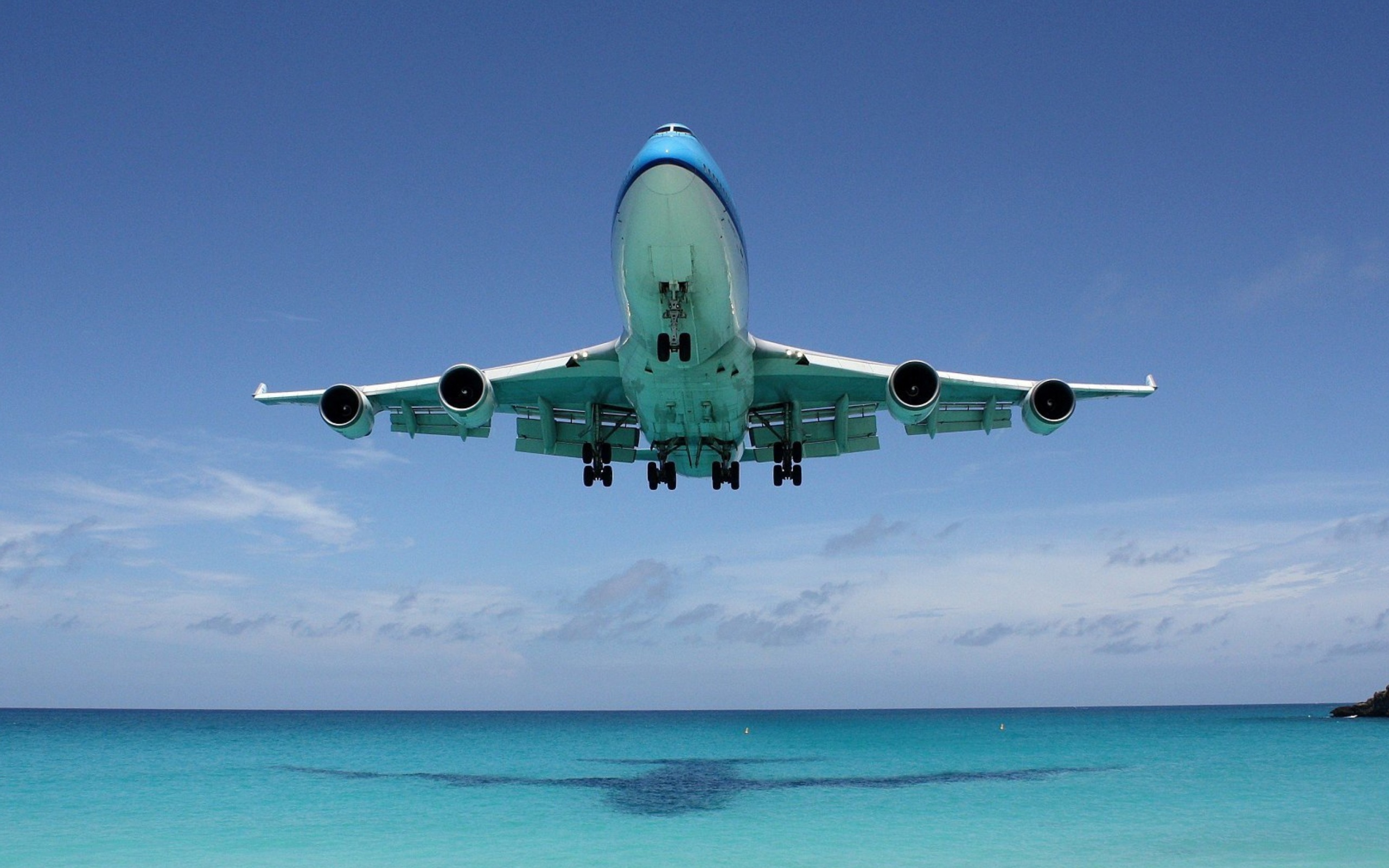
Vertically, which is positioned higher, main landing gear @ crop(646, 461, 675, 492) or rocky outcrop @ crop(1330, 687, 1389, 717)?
main landing gear @ crop(646, 461, 675, 492)

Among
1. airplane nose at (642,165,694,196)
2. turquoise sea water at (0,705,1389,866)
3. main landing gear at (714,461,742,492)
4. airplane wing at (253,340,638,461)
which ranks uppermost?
airplane nose at (642,165,694,196)

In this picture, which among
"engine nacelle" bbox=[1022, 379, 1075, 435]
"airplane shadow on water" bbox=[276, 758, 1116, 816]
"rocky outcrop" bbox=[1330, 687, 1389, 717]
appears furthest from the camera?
"rocky outcrop" bbox=[1330, 687, 1389, 717]

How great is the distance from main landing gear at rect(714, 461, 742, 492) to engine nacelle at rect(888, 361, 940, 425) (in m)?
5.57

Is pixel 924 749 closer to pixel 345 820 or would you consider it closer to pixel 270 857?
pixel 345 820

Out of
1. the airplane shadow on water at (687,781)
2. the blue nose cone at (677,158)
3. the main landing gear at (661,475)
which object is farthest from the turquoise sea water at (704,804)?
the blue nose cone at (677,158)

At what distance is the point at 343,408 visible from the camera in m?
22.6

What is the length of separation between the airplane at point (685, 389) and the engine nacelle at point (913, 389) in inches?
1.2

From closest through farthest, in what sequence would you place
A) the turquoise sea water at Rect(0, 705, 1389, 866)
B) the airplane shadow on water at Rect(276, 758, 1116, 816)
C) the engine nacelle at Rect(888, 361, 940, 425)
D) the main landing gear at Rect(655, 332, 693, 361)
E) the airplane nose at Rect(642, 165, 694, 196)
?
the airplane nose at Rect(642, 165, 694, 196)
the main landing gear at Rect(655, 332, 693, 361)
the engine nacelle at Rect(888, 361, 940, 425)
the turquoise sea water at Rect(0, 705, 1389, 866)
the airplane shadow on water at Rect(276, 758, 1116, 816)

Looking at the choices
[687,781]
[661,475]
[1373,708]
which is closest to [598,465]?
[661,475]

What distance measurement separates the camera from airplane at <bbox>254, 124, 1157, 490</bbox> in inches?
668

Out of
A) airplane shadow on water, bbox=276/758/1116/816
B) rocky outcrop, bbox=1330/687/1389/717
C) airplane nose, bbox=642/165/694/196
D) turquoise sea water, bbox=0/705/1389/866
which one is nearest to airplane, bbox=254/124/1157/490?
airplane nose, bbox=642/165/694/196

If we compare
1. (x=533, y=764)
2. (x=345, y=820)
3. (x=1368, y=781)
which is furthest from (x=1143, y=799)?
(x=533, y=764)

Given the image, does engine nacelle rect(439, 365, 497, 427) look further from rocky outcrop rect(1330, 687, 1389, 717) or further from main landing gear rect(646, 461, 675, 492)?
rocky outcrop rect(1330, 687, 1389, 717)

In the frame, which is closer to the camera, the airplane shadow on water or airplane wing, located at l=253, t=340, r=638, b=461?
airplane wing, located at l=253, t=340, r=638, b=461
